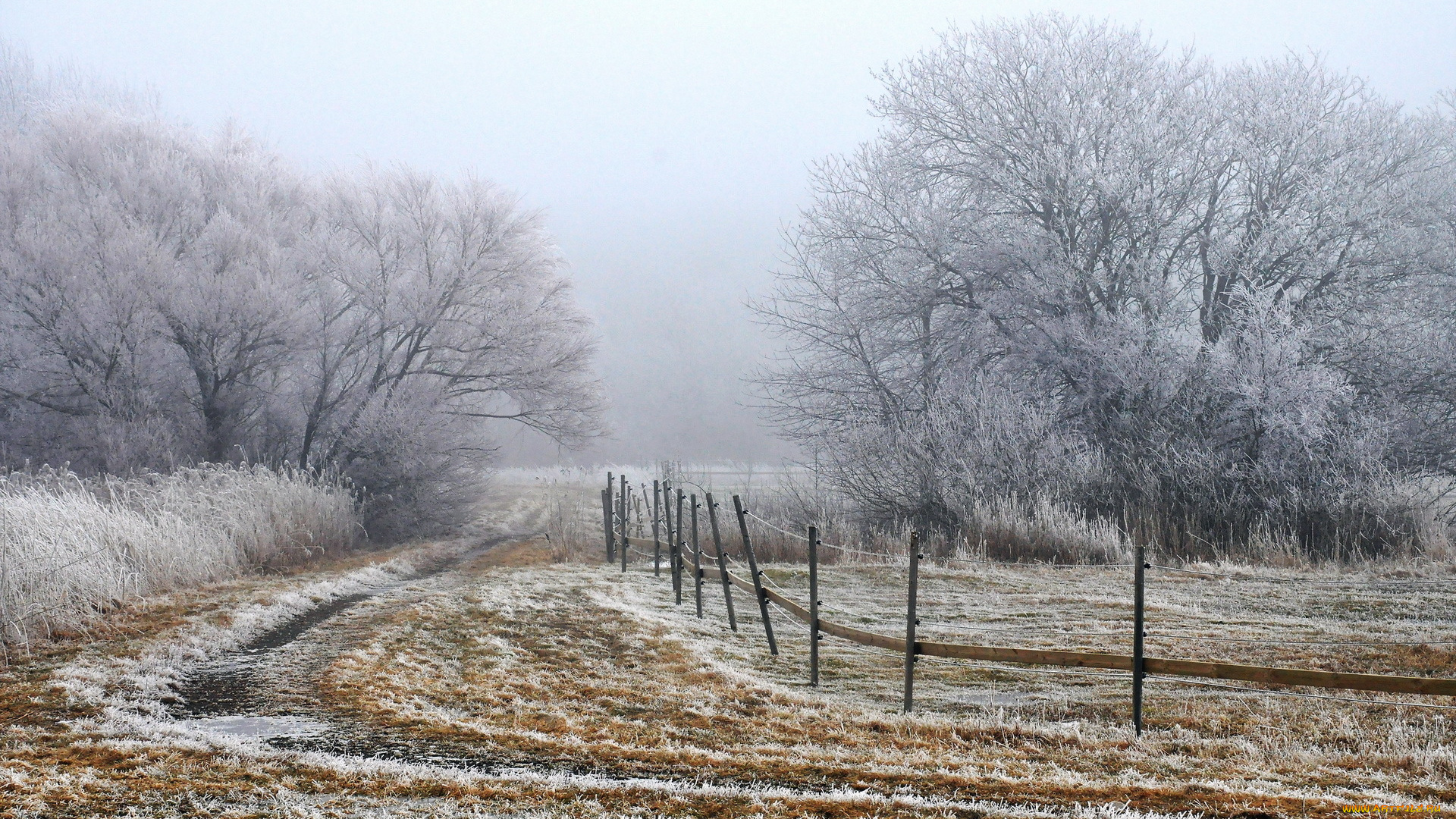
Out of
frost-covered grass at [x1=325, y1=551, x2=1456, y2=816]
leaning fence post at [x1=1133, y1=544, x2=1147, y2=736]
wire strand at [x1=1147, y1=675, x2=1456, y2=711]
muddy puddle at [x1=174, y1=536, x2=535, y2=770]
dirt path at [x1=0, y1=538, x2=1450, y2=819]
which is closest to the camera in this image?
dirt path at [x1=0, y1=538, x2=1450, y2=819]

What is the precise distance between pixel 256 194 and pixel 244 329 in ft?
14.0

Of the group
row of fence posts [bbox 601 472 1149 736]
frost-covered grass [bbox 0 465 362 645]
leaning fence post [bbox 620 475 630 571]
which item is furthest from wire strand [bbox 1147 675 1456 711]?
frost-covered grass [bbox 0 465 362 645]

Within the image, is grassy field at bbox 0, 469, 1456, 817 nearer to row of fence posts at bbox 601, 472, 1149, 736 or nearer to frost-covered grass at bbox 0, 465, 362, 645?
row of fence posts at bbox 601, 472, 1149, 736

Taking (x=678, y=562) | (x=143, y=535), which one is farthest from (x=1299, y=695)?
(x=143, y=535)

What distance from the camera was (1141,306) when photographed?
1745 cm

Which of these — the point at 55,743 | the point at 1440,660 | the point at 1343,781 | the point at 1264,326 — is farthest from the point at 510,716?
the point at 1264,326

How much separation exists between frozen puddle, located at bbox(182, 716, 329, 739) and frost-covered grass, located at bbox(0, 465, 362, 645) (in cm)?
298

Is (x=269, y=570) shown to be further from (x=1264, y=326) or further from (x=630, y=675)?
(x=1264, y=326)

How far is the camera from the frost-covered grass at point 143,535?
820cm

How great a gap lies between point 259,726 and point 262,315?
54.6 feet

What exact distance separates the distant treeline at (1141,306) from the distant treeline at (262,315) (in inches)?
333

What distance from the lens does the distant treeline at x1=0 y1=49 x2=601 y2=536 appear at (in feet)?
63.3

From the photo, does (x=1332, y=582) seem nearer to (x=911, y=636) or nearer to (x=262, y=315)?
(x=911, y=636)

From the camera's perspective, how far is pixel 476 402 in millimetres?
24625
